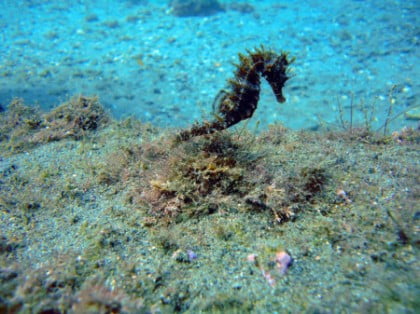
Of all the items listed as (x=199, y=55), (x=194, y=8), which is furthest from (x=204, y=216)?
(x=194, y=8)

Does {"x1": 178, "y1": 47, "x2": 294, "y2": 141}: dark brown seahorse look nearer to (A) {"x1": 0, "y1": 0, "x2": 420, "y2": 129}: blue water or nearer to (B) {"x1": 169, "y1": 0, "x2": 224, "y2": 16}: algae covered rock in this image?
(A) {"x1": 0, "y1": 0, "x2": 420, "y2": 129}: blue water

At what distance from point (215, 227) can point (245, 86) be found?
6.01ft

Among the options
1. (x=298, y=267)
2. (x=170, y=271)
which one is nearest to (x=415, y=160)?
(x=298, y=267)

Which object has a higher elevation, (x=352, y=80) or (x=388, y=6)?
(x=388, y=6)

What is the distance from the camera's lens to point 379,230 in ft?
10.7

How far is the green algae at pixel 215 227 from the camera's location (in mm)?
2727

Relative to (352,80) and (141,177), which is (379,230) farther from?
(352,80)

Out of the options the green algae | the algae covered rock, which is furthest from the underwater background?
the algae covered rock

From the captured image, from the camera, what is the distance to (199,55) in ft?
53.6

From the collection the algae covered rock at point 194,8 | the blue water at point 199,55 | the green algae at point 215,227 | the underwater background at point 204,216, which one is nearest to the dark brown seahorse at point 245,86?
the underwater background at point 204,216

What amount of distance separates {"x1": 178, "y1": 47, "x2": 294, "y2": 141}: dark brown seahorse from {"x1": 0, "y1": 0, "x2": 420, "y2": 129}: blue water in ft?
19.8

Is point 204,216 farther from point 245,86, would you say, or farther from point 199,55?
point 199,55

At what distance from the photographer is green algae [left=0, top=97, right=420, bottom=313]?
273 cm

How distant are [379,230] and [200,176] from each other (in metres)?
2.14
